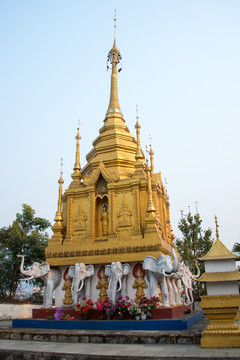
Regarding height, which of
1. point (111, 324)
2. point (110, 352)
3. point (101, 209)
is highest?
point (101, 209)

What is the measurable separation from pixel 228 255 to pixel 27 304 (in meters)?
16.5

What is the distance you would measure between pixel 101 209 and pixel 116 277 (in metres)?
4.40

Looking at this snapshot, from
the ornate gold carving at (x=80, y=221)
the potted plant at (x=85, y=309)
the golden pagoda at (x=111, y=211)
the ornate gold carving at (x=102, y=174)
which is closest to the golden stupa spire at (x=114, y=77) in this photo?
the golden pagoda at (x=111, y=211)

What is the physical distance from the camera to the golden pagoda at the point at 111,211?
1495cm

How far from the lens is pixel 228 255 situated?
1018cm

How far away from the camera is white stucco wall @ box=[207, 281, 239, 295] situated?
10009 mm

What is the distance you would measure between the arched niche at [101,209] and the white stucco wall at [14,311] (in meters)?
8.64

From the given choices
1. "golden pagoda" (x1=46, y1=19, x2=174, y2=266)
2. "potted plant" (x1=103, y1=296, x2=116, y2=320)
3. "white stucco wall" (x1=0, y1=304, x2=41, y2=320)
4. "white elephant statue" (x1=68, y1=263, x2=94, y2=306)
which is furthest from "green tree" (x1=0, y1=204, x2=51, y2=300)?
"potted plant" (x1=103, y1=296, x2=116, y2=320)

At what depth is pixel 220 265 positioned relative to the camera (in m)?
10.3

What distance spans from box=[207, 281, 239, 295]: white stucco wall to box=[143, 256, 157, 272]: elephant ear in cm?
350

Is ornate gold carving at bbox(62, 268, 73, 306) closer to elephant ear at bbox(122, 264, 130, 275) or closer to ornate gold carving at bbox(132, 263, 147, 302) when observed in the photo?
elephant ear at bbox(122, 264, 130, 275)

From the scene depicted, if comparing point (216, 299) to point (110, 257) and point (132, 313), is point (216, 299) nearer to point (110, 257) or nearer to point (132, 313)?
point (132, 313)

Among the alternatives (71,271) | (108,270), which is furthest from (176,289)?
(71,271)

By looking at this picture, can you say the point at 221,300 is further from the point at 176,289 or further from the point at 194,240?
the point at 194,240
